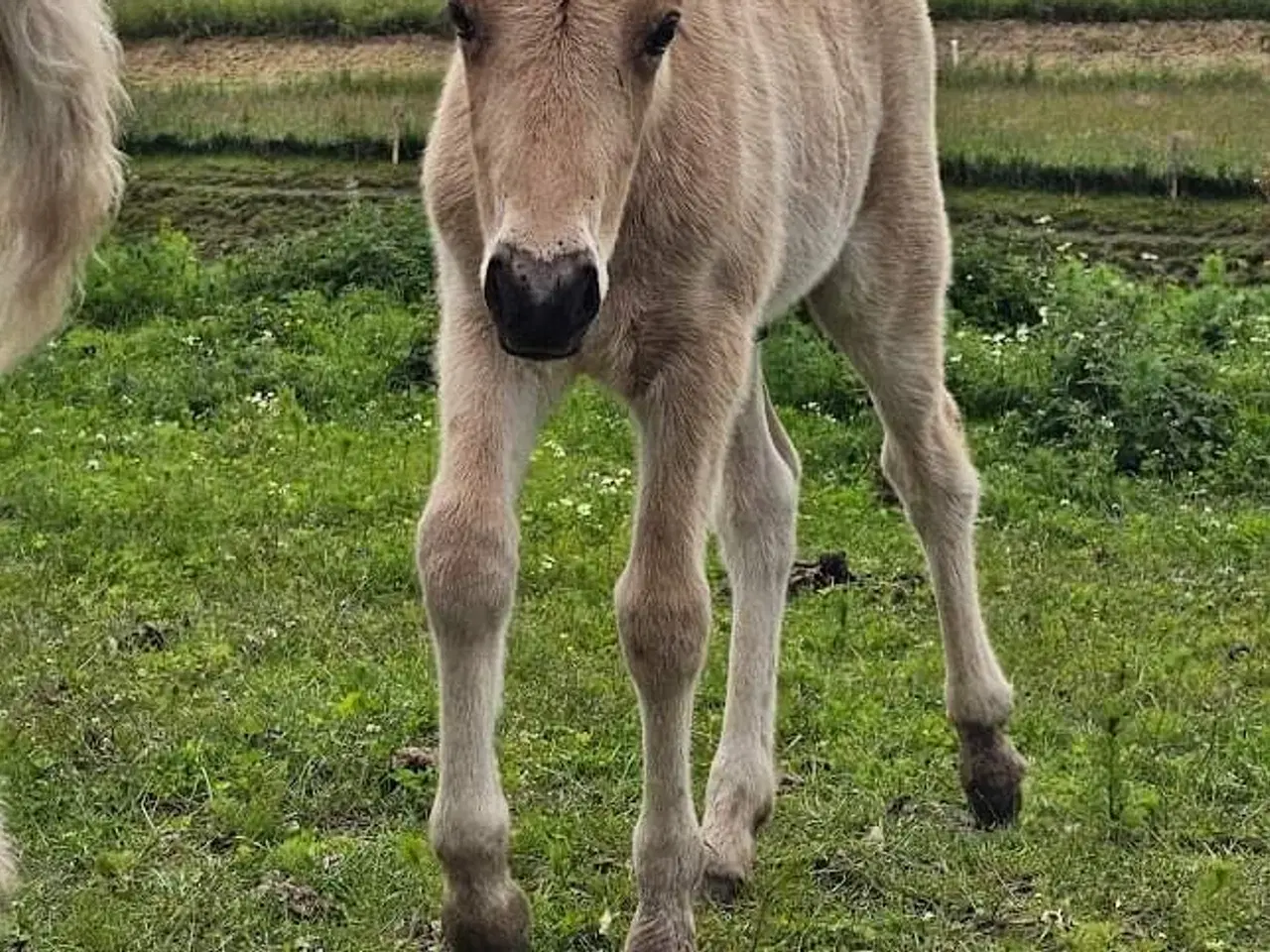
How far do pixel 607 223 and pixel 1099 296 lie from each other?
28.7ft

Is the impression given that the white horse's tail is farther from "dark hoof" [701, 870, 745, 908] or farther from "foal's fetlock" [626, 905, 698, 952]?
"dark hoof" [701, 870, 745, 908]

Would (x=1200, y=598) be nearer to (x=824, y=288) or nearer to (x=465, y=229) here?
(x=824, y=288)

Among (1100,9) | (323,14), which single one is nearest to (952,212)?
(1100,9)

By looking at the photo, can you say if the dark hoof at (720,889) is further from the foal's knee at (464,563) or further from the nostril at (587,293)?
the nostril at (587,293)

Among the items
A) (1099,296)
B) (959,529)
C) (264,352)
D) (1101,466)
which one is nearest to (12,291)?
(959,529)

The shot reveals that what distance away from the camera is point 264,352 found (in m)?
11.5

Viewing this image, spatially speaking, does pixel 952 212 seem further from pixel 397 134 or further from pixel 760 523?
pixel 760 523

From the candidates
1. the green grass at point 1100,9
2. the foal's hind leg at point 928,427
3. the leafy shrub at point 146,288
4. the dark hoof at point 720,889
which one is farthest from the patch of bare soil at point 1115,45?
the dark hoof at point 720,889

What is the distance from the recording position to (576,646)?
7.06 meters

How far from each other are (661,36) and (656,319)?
614 millimetres

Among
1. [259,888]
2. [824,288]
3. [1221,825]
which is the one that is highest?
[824,288]

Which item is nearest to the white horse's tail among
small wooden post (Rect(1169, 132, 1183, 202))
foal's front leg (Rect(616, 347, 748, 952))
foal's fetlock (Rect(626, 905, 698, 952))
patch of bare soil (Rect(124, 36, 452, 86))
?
foal's front leg (Rect(616, 347, 748, 952))

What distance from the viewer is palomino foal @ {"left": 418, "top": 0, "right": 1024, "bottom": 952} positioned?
3.57 m

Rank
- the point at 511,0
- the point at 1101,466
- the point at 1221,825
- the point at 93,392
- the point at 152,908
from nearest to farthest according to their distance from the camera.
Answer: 1. the point at 511,0
2. the point at 152,908
3. the point at 1221,825
4. the point at 1101,466
5. the point at 93,392
